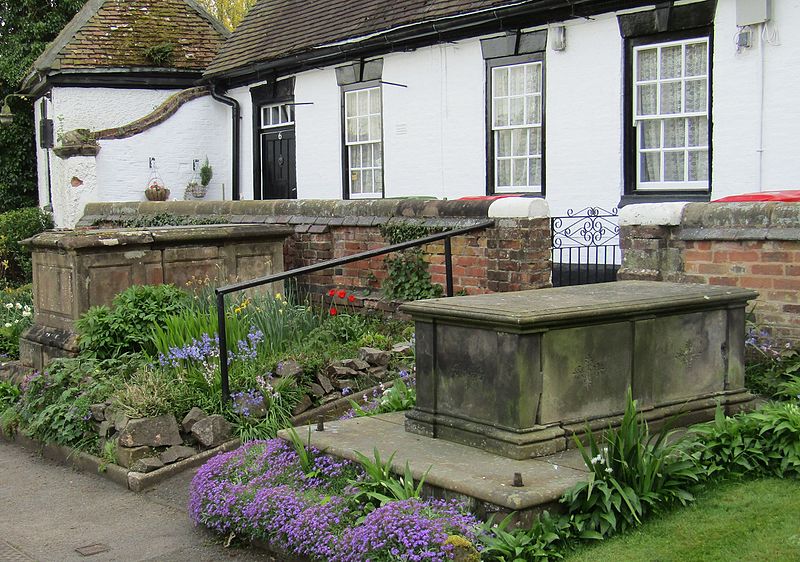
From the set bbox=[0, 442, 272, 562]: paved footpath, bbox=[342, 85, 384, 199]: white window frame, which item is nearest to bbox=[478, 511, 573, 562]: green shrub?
bbox=[0, 442, 272, 562]: paved footpath

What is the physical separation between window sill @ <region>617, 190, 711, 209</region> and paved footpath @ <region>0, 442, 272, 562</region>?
6.55 m

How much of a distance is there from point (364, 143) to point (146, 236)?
6546 mm

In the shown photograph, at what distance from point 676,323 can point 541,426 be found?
3.72 ft

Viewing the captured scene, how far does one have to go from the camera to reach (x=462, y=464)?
16.8ft

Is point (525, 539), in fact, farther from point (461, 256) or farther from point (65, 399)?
point (65, 399)

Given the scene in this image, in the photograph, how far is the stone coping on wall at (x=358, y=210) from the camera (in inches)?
336

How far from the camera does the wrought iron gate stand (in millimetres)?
11164

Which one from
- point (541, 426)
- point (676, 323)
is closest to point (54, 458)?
point (541, 426)

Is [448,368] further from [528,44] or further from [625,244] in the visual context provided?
[528,44]

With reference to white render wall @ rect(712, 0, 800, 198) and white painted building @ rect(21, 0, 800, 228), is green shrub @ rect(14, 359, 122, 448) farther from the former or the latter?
white render wall @ rect(712, 0, 800, 198)

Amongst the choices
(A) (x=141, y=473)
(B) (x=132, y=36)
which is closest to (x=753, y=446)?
(A) (x=141, y=473)

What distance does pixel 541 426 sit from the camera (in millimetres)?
5203

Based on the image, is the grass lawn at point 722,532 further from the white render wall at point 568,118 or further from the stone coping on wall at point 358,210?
the white render wall at point 568,118

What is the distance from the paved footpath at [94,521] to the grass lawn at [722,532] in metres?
2.08
